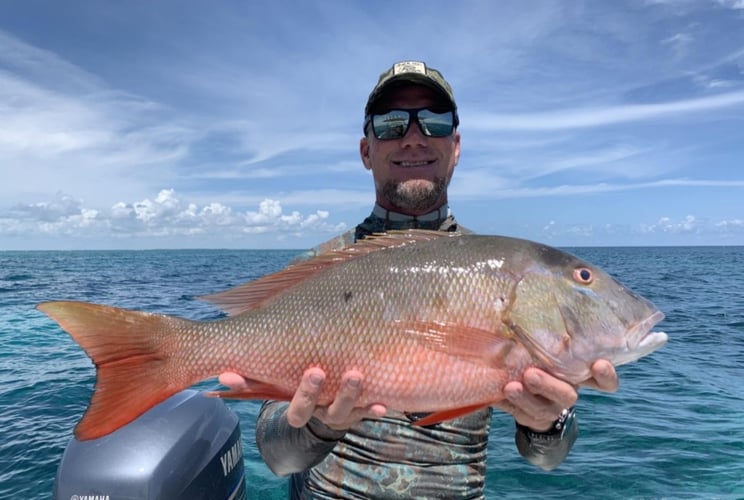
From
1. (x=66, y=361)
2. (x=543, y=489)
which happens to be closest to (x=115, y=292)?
(x=66, y=361)

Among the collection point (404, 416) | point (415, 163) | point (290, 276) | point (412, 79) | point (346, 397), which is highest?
point (412, 79)

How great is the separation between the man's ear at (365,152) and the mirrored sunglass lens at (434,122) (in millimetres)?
576

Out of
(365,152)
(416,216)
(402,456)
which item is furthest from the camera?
(365,152)

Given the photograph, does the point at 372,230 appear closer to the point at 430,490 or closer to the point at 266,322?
the point at 266,322

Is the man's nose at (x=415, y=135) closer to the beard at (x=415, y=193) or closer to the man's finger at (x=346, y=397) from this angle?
the beard at (x=415, y=193)

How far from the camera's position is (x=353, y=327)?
238 cm

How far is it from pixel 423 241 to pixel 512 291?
54cm

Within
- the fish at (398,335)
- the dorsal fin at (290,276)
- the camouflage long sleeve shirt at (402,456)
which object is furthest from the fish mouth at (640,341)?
the dorsal fin at (290,276)

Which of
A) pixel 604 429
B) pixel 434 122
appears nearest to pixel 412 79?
pixel 434 122

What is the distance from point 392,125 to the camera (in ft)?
11.9

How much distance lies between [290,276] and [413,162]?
1.43 meters

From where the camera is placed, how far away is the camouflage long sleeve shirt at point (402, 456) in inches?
115

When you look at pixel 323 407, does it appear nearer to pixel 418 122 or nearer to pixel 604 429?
pixel 418 122

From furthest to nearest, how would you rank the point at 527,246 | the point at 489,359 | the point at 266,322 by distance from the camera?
the point at 527,246
the point at 266,322
the point at 489,359
